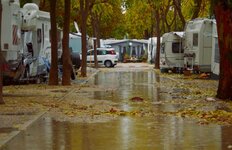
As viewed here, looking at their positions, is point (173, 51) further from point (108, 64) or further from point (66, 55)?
point (108, 64)

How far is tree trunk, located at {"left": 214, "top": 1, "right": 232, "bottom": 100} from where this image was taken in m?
18.5

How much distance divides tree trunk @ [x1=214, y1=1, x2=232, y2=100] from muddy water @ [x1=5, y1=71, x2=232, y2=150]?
197 inches

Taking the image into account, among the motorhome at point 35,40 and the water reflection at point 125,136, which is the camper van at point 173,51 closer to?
the motorhome at point 35,40

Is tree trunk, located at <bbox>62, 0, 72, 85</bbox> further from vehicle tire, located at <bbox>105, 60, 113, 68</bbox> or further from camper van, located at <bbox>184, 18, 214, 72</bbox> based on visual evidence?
vehicle tire, located at <bbox>105, 60, 113, 68</bbox>

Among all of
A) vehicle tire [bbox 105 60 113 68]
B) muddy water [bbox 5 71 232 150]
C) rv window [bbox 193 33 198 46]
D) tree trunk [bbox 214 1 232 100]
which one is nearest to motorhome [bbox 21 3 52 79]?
rv window [bbox 193 33 198 46]

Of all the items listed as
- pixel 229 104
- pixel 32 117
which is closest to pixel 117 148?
pixel 32 117

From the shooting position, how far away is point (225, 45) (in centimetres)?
1877

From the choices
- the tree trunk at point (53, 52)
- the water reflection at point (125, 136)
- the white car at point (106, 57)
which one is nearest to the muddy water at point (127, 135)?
the water reflection at point (125, 136)

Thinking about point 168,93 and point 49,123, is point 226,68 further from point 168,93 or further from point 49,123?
point 49,123

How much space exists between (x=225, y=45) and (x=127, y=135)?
834 centimetres

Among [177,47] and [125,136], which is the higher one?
[177,47]

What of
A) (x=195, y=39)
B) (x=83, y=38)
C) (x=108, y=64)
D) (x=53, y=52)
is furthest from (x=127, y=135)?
(x=108, y=64)

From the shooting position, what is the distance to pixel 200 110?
52.1 ft

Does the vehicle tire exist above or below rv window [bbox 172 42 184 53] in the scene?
below
